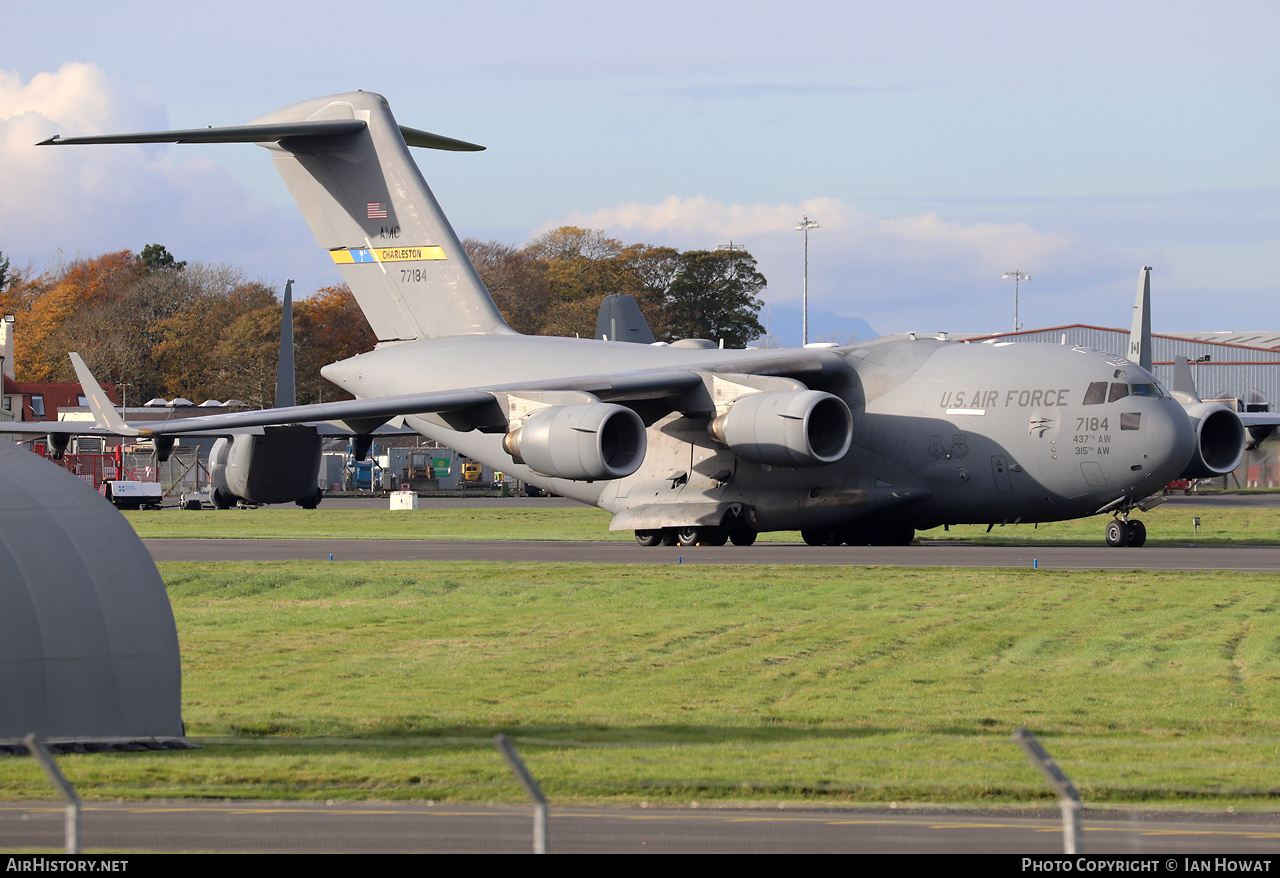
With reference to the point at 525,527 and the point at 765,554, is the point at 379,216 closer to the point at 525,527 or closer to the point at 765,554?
the point at 525,527

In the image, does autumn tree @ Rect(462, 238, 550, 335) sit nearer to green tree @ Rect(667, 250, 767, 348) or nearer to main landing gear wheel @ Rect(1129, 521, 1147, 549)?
green tree @ Rect(667, 250, 767, 348)

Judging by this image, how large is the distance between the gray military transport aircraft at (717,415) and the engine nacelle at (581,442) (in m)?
0.04

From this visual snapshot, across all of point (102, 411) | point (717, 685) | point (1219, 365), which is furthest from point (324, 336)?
point (717, 685)

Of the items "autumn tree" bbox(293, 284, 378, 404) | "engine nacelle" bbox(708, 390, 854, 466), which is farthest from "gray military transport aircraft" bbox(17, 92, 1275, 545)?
"autumn tree" bbox(293, 284, 378, 404)

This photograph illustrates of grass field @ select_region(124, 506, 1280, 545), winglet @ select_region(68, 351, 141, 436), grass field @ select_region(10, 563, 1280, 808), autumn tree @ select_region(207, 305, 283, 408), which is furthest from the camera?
autumn tree @ select_region(207, 305, 283, 408)

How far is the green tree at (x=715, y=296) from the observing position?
111 m

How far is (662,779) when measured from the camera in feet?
35.7

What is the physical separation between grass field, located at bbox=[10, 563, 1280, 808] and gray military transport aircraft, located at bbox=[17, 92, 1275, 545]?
477 cm

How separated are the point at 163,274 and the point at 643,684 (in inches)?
4190

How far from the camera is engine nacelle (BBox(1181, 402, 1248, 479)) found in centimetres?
3162

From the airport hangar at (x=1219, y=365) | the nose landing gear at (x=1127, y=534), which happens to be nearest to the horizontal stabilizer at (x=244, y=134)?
the nose landing gear at (x=1127, y=534)
